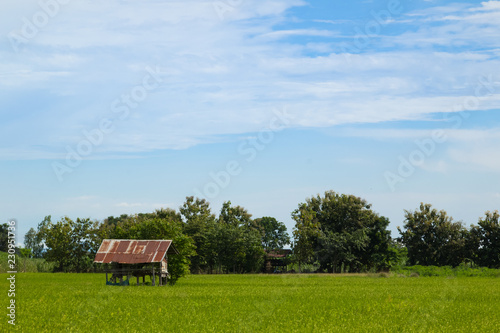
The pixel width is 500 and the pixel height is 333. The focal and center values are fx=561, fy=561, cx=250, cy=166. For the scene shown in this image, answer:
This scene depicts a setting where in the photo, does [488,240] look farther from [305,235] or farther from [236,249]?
[236,249]

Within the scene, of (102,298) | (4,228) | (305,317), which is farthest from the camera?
(4,228)

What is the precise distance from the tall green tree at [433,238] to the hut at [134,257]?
137 ft

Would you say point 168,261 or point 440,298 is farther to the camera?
point 168,261

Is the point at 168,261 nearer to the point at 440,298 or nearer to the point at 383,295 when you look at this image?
the point at 383,295

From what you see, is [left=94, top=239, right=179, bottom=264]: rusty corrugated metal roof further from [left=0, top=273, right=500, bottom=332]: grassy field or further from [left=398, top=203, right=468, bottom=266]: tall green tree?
[left=398, top=203, right=468, bottom=266]: tall green tree

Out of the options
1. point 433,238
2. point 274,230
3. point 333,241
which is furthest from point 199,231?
point 274,230

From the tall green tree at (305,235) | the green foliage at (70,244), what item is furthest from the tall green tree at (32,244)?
the tall green tree at (305,235)

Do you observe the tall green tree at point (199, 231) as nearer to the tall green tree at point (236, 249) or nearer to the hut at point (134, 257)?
the tall green tree at point (236, 249)

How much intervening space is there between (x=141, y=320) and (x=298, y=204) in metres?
61.5

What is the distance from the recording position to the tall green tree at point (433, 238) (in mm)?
73750

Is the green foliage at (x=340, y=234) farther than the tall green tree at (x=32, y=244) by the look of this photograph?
No

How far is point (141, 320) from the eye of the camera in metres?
21.1

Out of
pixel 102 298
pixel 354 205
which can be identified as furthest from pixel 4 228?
pixel 102 298

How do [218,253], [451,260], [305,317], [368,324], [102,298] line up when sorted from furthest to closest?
[218,253], [451,260], [102,298], [305,317], [368,324]
